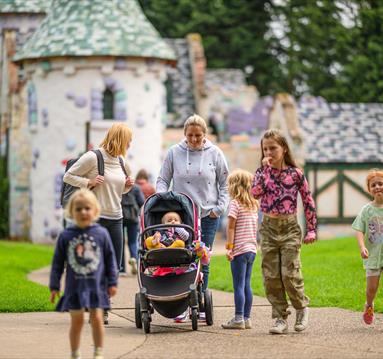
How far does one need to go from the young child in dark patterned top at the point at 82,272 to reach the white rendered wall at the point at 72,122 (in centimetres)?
2070

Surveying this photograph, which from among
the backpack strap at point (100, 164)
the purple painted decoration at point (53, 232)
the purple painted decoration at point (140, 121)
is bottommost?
the purple painted decoration at point (53, 232)

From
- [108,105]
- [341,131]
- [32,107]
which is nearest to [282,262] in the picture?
[108,105]

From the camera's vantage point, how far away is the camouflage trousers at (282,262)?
1180cm

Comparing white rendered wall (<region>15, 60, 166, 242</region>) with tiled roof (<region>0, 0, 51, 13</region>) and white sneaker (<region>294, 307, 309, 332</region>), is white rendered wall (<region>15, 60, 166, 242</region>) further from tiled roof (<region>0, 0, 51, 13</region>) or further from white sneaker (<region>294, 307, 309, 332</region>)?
white sneaker (<region>294, 307, 309, 332</region>)

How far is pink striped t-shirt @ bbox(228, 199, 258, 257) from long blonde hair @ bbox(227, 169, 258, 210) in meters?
0.05

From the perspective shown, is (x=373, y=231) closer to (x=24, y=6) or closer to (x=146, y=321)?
(x=146, y=321)

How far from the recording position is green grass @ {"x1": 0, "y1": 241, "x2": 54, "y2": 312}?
14.2m

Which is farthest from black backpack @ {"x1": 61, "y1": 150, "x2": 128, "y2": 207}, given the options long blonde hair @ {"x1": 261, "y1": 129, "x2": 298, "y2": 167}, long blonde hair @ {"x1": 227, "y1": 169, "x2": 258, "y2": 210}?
long blonde hair @ {"x1": 261, "y1": 129, "x2": 298, "y2": 167}

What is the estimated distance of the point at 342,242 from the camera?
26750mm

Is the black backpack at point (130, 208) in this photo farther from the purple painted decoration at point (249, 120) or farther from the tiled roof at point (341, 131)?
the purple painted decoration at point (249, 120)

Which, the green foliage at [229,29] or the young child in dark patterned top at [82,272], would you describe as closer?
the young child in dark patterned top at [82,272]

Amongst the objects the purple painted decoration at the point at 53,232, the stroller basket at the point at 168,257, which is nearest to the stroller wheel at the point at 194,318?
the stroller basket at the point at 168,257

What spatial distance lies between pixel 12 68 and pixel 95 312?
1039 inches

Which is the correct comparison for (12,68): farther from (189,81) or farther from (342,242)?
(342,242)
